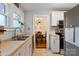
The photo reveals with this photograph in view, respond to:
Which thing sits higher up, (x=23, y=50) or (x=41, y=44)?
(x=23, y=50)

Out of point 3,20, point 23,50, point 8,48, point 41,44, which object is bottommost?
point 41,44

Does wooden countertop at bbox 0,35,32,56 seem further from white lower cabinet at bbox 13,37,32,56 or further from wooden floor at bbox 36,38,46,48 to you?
wooden floor at bbox 36,38,46,48

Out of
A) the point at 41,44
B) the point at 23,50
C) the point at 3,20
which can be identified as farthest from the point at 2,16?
the point at 41,44

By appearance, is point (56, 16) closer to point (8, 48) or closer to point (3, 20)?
point (3, 20)

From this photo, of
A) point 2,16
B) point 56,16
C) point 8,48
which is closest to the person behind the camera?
point 8,48

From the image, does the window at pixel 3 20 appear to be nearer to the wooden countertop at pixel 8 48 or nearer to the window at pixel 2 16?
the window at pixel 2 16

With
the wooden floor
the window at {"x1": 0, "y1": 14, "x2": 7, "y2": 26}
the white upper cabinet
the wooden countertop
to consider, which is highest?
the white upper cabinet

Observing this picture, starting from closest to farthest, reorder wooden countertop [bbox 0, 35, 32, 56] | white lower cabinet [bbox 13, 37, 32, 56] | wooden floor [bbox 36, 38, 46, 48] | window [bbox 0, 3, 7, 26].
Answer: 1. wooden countertop [bbox 0, 35, 32, 56]
2. white lower cabinet [bbox 13, 37, 32, 56]
3. window [bbox 0, 3, 7, 26]
4. wooden floor [bbox 36, 38, 46, 48]

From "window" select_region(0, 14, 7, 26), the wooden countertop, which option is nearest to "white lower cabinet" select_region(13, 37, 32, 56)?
the wooden countertop

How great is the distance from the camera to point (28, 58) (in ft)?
3.83

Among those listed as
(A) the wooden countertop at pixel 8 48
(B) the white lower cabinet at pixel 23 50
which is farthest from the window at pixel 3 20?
(A) the wooden countertop at pixel 8 48

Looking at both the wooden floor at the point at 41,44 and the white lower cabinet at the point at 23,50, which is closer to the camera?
the white lower cabinet at the point at 23,50

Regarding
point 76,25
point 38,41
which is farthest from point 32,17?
point 76,25

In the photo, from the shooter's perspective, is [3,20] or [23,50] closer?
[23,50]
